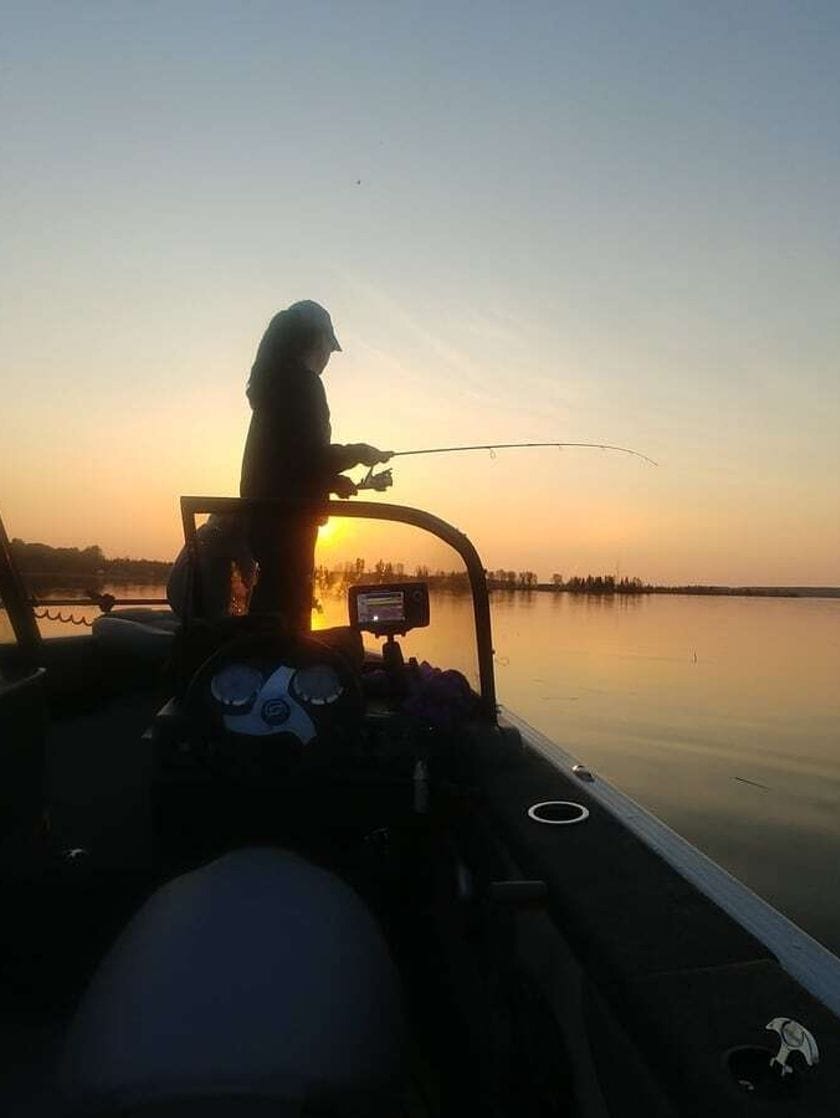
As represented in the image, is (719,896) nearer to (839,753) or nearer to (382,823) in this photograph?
(382,823)

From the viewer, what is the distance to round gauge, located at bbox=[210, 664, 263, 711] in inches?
86.0

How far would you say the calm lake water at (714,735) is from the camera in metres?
6.41

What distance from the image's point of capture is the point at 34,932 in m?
2.10

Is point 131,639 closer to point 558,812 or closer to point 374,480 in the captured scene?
point 374,480

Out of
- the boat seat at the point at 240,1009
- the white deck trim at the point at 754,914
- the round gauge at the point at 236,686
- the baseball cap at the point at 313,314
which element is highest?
the baseball cap at the point at 313,314

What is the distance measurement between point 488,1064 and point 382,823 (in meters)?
0.78

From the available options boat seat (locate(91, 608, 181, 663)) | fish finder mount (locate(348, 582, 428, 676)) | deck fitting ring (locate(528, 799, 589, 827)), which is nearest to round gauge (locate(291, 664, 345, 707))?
deck fitting ring (locate(528, 799, 589, 827))

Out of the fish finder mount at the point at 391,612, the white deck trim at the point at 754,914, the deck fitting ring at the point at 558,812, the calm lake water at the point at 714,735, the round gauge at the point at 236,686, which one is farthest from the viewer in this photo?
the calm lake water at the point at 714,735

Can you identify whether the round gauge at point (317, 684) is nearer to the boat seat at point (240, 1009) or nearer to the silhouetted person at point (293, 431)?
the boat seat at point (240, 1009)

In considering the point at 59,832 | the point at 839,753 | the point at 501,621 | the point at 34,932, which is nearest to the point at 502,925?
the point at 34,932

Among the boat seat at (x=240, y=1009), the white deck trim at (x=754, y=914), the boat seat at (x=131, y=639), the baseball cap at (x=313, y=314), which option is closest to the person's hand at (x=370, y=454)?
the baseball cap at (x=313, y=314)

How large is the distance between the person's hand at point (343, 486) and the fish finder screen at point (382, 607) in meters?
0.95

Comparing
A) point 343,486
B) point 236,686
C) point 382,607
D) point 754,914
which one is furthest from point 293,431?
point 754,914

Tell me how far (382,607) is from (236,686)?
3.88 feet
